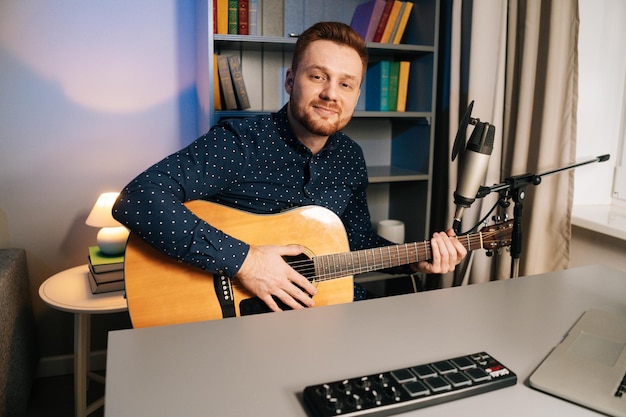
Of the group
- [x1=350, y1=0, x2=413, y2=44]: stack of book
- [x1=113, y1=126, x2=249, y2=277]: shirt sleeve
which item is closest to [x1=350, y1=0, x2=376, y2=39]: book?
[x1=350, y1=0, x2=413, y2=44]: stack of book

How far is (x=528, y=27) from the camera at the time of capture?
6.28ft

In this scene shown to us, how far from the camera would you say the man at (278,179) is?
125 centimetres

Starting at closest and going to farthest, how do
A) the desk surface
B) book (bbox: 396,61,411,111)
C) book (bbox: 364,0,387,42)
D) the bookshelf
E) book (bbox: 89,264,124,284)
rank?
1. the desk surface
2. book (bbox: 89,264,124,284)
3. the bookshelf
4. book (bbox: 364,0,387,42)
5. book (bbox: 396,61,411,111)

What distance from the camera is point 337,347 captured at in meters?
0.86

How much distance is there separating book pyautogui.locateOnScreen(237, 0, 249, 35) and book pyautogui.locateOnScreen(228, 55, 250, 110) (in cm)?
10

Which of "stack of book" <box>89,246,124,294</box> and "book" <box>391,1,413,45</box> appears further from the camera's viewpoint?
"book" <box>391,1,413,45</box>

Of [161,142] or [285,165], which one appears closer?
[285,165]

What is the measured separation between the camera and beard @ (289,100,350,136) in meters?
1.53

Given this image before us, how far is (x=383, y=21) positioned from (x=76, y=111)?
53.1 inches

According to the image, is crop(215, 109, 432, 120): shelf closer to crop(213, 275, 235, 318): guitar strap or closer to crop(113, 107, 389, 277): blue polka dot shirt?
crop(113, 107, 389, 277): blue polka dot shirt

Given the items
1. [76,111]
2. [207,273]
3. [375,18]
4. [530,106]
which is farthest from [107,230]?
[530,106]

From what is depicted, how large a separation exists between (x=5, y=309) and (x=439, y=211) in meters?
1.81

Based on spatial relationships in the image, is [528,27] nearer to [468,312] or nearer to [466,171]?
[466,171]

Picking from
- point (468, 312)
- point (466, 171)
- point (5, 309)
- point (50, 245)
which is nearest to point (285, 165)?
point (466, 171)
